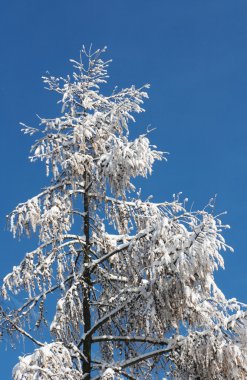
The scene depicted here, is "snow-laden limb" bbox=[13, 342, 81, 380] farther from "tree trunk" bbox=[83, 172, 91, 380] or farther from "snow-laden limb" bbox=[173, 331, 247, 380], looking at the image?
"snow-laden limb" bbox=[173, 331, 247, 380]

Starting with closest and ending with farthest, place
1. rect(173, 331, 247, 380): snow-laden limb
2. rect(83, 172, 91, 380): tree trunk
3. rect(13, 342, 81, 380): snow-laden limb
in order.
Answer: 1. rect(13, 342, 81, 380): snow-laden limb
2. rect(173, 331, 247, 380): snow-laden limb
3. rect(83, 172, 91, 380): tree trunk

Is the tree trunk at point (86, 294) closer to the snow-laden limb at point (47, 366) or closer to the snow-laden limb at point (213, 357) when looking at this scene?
the snow-laden limb at point (47, 366)

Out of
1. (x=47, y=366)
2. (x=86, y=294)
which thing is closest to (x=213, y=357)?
(x=47, y=366)

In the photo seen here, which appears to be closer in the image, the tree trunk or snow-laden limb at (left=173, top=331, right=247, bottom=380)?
snow-laden limb at (left=173, top=331, right=247, bottom=380)

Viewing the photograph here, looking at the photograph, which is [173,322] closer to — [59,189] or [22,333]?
[22,333]

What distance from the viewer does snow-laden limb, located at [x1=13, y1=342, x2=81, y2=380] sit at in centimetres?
755

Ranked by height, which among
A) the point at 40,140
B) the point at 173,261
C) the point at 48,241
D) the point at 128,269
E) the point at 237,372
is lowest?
the point at 237,372

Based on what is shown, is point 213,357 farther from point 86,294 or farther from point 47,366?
point 86,294

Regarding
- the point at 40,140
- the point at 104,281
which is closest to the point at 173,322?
the point at 104,281

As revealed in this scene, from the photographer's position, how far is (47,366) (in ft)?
25.5

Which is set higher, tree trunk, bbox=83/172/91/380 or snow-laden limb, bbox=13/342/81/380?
tree trunk, bbox=83/172/91/380

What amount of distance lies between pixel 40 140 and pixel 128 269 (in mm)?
2910

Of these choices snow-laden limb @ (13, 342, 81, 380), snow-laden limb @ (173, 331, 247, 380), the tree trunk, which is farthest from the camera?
the tree trunk

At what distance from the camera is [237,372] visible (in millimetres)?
8305
